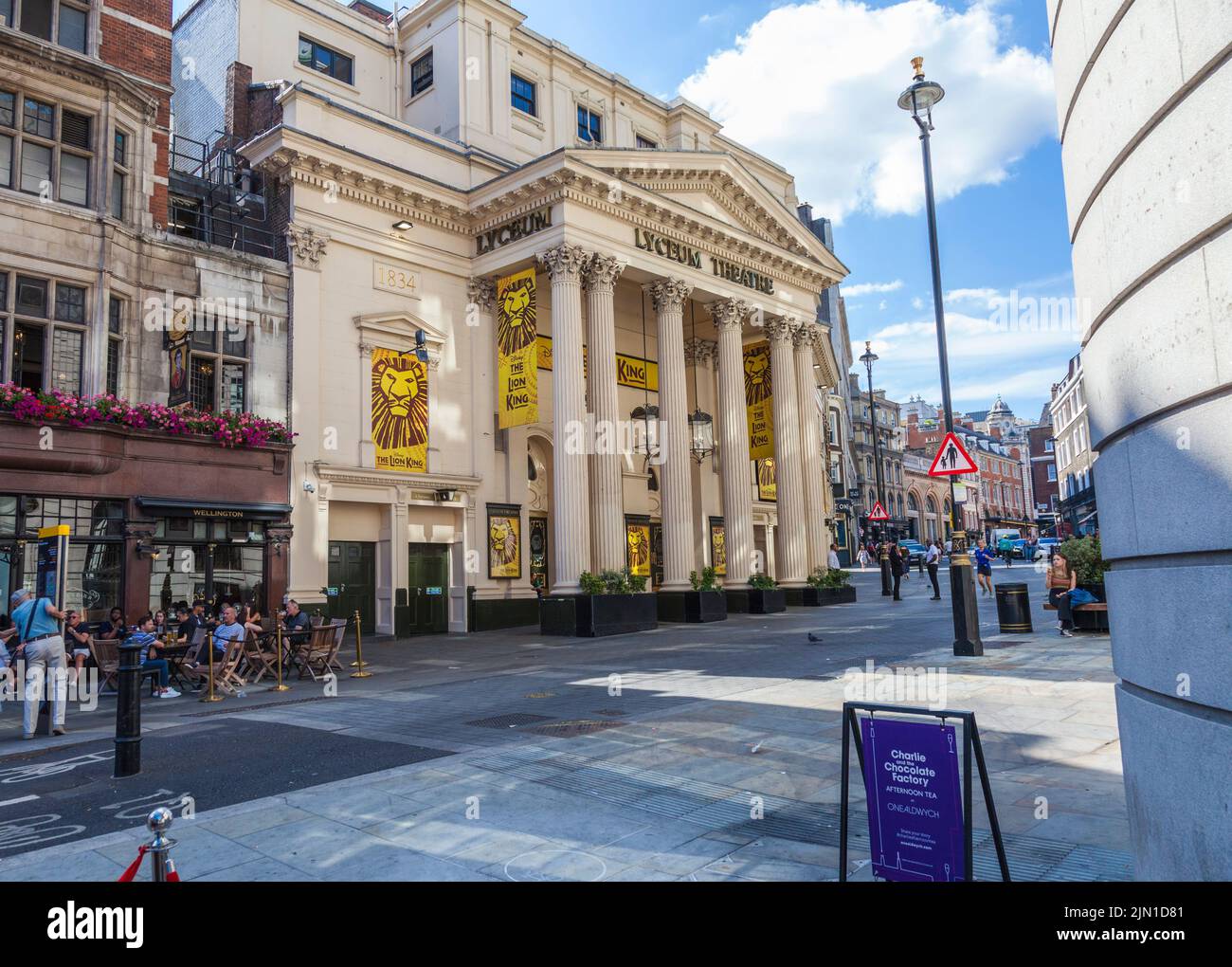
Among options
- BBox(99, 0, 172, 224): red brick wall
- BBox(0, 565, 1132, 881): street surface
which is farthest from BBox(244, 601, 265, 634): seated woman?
BBox(99, 0, 172, 224): red brick wall

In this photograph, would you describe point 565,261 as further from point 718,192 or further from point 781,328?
point 781,328

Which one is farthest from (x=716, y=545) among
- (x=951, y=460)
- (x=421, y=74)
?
(x=951, y=460)

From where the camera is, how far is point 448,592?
25.6 m

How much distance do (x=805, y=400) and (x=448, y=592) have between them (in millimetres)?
16574

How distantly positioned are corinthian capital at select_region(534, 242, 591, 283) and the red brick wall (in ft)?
32.6

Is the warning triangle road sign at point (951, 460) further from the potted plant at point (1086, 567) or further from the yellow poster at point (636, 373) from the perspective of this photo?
the yellow poster at point (636, 373)

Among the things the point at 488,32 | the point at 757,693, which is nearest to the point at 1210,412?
the point at 757,693

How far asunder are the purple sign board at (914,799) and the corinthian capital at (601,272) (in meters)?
22.4

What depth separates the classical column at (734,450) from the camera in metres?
29.4

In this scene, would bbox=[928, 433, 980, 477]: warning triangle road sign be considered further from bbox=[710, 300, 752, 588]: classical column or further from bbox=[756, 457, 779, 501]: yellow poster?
bbox=[756, 457, 779, 501]: yellow poster

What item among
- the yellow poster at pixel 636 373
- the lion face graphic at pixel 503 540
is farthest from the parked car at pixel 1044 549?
the lion face graphic at pixel 503 540

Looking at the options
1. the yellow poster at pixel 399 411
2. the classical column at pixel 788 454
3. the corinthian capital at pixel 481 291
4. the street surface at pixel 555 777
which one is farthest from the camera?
the classical column at pixel 788 454

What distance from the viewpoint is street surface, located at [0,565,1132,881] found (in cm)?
527

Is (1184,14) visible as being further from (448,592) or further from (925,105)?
(448,592)
